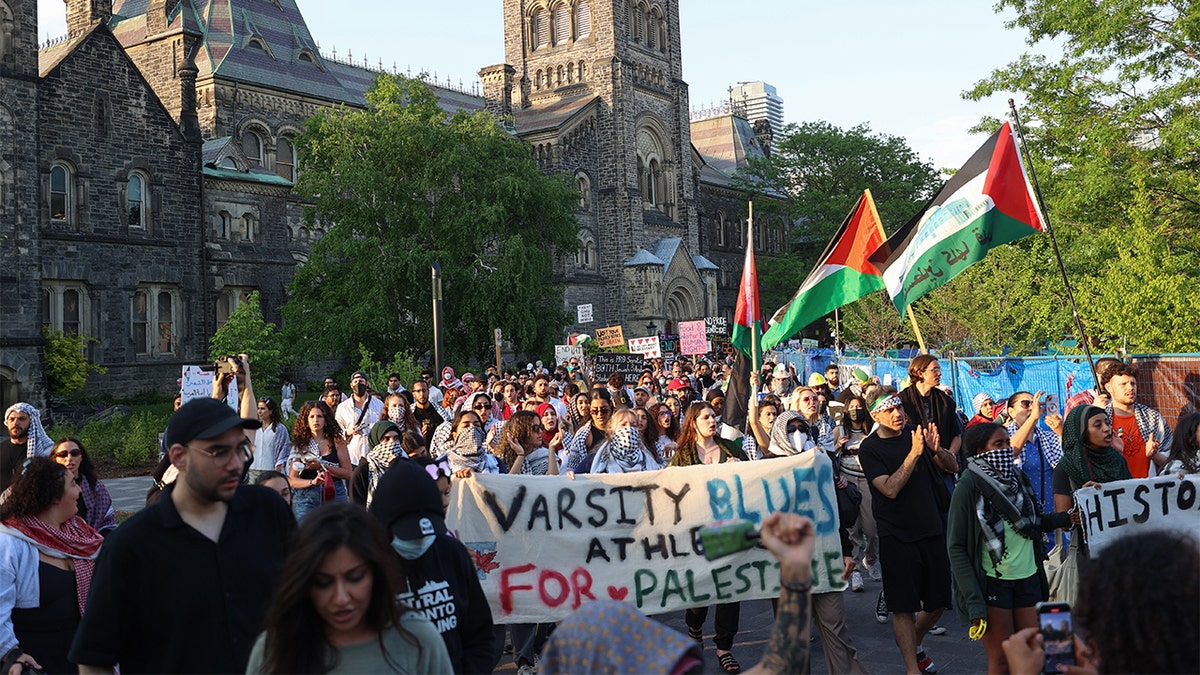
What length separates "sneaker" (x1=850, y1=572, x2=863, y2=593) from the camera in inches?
385

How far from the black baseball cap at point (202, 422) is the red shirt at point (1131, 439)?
238 inches

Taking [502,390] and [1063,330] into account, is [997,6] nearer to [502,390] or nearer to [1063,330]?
[1063,330]

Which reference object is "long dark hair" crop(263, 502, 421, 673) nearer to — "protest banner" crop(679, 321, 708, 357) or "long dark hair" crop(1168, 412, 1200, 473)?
"long dark hair" crop(1168, 412, 1200, 473)

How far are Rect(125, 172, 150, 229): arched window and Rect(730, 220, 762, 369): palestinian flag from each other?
2631cm

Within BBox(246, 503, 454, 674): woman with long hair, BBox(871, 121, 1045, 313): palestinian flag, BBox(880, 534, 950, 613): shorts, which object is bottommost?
BBox(880, 534, 950, 613): shorts

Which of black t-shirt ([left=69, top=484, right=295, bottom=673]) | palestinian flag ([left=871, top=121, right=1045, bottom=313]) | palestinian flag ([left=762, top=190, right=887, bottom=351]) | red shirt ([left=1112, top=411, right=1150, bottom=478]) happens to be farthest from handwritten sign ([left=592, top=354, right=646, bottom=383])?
black t-shirt ([left=69, top=484, right=295, bottom=673])

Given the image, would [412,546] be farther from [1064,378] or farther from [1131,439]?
[1064,378]

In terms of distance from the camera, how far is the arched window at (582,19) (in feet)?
192

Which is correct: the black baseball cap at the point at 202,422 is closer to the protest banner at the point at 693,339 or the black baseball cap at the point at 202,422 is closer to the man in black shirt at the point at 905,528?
the man in black shirt at the point at 905,528

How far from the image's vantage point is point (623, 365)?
21641mm

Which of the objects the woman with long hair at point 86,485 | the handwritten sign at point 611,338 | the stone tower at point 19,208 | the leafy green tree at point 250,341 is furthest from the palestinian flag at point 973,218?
the stone tower at point 19,208

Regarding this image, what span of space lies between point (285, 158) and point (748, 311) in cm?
3719

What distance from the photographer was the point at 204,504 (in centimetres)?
369

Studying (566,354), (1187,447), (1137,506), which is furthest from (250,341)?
(1137,506)
